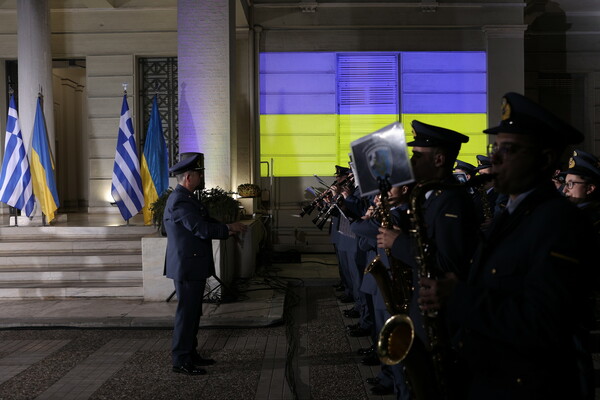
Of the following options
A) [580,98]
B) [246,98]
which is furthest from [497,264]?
[580,98]

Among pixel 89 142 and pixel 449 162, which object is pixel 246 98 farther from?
pixel 449 162

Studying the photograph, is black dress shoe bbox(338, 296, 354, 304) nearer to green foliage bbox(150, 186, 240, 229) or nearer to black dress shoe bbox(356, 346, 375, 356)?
green foliage bbox(150, 186, 240, 229)

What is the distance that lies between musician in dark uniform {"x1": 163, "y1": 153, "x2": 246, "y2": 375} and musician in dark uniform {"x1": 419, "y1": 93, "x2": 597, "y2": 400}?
4.24 meters

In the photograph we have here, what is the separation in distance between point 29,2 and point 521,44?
12629 mm

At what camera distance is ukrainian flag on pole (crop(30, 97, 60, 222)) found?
1178 cm

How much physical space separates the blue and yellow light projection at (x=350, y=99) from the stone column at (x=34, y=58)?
17.7 ft

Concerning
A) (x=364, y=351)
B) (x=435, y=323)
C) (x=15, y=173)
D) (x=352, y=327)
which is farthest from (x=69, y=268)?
(x=435, y=323)

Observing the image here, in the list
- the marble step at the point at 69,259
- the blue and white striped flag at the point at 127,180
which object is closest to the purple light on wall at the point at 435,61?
the blue and white striped flag at the point at 127,180

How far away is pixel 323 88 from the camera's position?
1545 cm

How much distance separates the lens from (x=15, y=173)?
37.4ft

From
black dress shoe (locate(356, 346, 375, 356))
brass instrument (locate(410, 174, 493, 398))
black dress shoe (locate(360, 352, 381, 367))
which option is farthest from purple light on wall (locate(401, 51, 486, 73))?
brass instrument (locate(410, 174, 493, 398))

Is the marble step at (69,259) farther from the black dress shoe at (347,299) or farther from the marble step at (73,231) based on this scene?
the black dress shoe at (347,299)

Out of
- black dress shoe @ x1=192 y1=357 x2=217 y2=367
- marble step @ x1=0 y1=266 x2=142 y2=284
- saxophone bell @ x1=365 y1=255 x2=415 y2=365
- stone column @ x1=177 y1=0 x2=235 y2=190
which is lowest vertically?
black dress shoe @ x1=192 y1=357 x2=217 y2=367

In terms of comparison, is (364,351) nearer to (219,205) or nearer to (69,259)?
(219,205)
